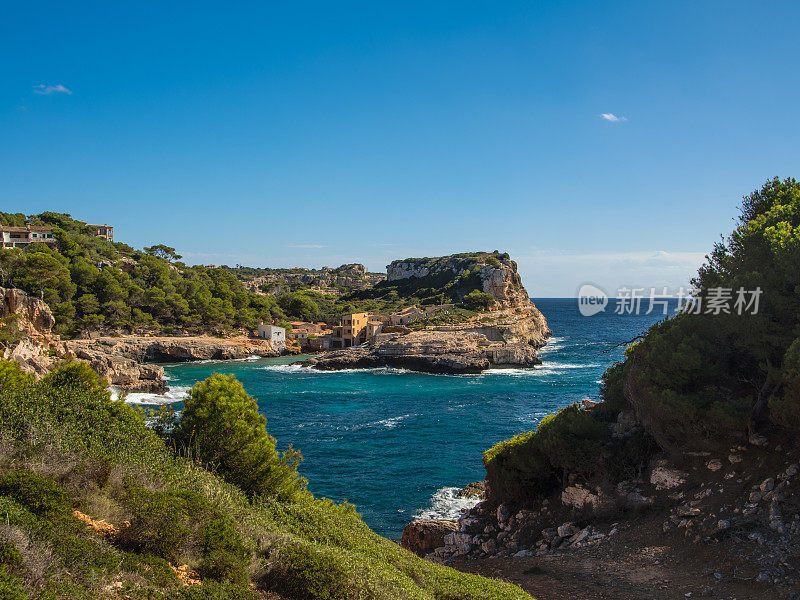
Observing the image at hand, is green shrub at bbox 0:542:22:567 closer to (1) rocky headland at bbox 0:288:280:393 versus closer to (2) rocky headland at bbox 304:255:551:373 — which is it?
(1) rocky headland at bbox 0:288:280:393

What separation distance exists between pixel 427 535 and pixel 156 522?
9234 millimetres

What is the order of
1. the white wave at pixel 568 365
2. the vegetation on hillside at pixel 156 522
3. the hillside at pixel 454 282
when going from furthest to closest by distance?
1. the hillside at pixel 454 282
2. the white wave at pixel 568 365
3. the vegetation on hillside at pixel 156 522

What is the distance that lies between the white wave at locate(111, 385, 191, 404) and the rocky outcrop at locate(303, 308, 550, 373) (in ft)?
50.8

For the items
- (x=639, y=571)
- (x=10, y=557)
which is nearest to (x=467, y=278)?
(x=639, y=571)

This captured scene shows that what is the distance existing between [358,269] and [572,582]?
175014 millimetres

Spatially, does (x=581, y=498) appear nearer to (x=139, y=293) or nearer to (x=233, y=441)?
(x=233, y=441)

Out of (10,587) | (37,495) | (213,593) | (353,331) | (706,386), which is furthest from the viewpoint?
(353,331)

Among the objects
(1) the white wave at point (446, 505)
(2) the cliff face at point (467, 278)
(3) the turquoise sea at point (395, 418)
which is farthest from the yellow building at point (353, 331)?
(1) the white wave at point (446, 505)

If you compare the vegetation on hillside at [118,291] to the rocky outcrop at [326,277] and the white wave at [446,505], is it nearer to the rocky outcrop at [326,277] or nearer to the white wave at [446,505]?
the white wave at [446,505]

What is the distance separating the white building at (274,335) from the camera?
59.7m

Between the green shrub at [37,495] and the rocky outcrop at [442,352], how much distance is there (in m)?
43.0

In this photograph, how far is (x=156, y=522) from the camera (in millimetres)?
6008

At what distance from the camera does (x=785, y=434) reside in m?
10.2

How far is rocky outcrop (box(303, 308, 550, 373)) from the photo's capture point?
160ft
